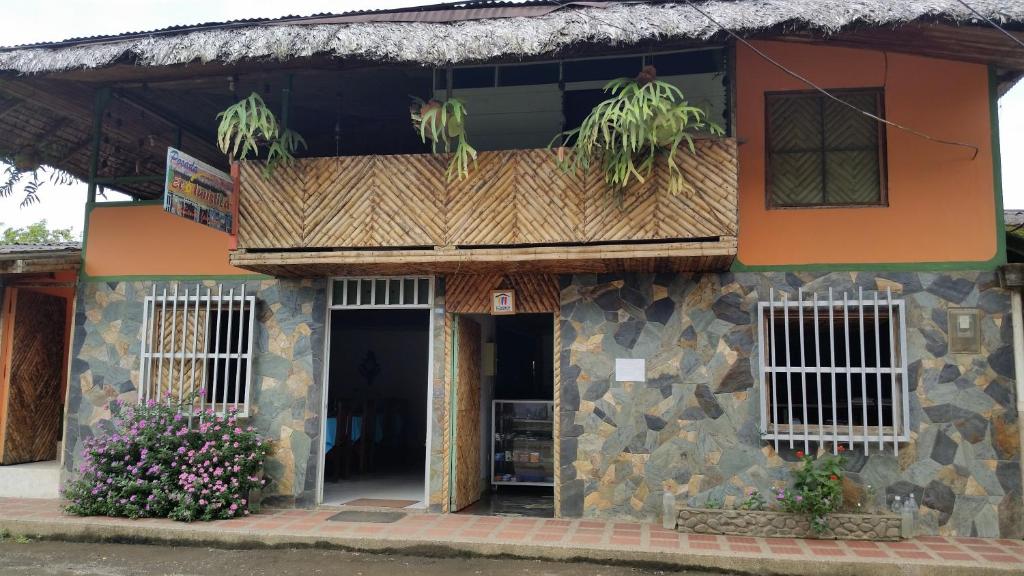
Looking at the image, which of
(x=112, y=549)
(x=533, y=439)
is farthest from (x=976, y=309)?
(x=112, y=549)

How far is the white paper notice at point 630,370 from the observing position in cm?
788

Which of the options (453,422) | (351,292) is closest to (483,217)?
(351,292)

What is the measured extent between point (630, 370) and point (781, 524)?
1.94 meters

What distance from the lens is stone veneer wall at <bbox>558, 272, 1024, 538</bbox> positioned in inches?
286

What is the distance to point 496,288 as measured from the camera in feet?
27.3

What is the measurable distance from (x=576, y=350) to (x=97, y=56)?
5.60m

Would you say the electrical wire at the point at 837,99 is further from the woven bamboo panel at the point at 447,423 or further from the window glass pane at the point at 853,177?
the woven bamboo panel at the point at 447,423

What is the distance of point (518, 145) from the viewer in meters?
9.24

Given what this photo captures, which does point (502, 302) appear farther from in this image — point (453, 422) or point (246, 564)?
point (246, 564)

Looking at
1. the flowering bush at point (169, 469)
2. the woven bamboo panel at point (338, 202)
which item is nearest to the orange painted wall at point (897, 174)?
the woven bamboo panel at point (338, 202)

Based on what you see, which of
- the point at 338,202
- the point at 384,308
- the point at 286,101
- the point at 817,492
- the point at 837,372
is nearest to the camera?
the point at 817,492

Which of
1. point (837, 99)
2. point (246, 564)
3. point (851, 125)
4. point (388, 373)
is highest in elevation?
point (837, 99)

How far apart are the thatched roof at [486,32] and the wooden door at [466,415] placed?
9.46 feet

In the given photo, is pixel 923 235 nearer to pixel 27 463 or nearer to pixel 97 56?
pixel 97 56
